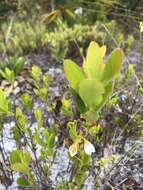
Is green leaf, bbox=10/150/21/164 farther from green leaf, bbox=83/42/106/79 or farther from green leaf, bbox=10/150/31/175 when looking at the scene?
green leaf, bbox=83/42/106/79

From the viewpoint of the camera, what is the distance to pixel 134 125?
162cm

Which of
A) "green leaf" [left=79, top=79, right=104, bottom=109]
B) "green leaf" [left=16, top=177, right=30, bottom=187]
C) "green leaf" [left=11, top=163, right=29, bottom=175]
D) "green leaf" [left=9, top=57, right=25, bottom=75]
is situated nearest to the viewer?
"green leaf" [left=79, top=79, right=104, bottom=109]

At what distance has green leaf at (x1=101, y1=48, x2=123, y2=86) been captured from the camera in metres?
0.96

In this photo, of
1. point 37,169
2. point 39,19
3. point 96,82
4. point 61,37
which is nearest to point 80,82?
point 96,82

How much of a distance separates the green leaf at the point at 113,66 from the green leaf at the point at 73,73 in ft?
0.18

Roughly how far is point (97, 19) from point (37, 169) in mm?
1977

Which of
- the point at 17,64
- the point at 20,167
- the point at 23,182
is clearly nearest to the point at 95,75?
the point at 20,167

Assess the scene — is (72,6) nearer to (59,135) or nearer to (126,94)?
(126,94)

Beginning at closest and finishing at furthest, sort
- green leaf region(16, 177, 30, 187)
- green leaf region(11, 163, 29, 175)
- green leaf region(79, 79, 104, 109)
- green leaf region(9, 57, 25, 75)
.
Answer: green leaf region(79, 79, 104, 109) → green leaf region(11, 163, 29, 175) → green leaf region(16, 177, 30, 187) → green leaf region(9, 57, 25, 75)

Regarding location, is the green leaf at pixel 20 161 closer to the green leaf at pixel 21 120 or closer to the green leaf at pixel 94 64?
the green leaf at pixel 21 120

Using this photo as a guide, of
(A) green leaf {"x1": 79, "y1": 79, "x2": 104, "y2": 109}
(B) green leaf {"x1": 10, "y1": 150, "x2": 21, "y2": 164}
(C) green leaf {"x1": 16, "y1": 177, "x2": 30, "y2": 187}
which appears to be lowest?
(C) green leaf {"x1": 16, "y1": 177, "x2": 30, "y2": 187}

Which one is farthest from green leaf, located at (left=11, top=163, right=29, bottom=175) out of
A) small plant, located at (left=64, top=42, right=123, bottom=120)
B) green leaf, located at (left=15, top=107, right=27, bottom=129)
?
small plant, located at (left=64, top=42, right=123, bottom=120)

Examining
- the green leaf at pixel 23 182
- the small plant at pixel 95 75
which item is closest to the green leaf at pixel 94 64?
the small plant at pixel 95 75

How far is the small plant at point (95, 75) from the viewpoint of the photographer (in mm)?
962
